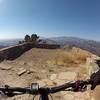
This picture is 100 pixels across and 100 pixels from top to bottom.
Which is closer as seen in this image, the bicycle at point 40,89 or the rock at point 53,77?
the bicycle at point 40,89

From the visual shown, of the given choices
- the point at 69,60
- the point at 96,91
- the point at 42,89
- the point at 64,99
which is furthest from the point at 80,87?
the point at 69,60

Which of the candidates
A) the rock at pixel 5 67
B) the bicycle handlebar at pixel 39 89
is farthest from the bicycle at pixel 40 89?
the rock at pixel 5 67

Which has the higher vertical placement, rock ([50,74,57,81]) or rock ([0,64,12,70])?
rock ([0,64,12,70])

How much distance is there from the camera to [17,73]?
6336 millimetres

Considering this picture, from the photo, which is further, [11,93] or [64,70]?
[64,70]

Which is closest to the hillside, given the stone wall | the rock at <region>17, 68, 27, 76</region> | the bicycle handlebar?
the rock at <region>17, 68, 27, 76</region>

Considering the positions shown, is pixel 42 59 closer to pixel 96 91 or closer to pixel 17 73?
pixel 17 73

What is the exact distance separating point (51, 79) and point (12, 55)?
14.2ft

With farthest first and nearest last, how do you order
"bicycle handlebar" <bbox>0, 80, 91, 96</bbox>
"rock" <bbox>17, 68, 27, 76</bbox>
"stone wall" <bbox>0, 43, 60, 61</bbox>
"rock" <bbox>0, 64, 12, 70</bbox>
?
"stone wall" <bbox>0, 43, 60, 61</bbox>, "rock" <bbox>0, 64, 12, 70</bbox>, "rock" <bbox>17, 68, 27, 76</bbox>, "bicycle handlebar" <bbox>0, 80, 91, 96</bbox>

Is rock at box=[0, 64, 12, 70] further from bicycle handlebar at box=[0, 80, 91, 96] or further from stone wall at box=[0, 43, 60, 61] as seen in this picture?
bicycle handlebar at box=[0, 80, 91, 96]

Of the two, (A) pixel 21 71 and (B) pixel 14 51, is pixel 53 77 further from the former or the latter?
(B) pixel 14 51

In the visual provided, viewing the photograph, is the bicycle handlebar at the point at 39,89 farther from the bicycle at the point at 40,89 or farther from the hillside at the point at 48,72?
the hillside at the point at 48,72

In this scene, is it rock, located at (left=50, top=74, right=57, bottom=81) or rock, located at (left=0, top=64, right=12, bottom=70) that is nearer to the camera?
rock, located at (left=50, top=74, right=57, bottom=81)

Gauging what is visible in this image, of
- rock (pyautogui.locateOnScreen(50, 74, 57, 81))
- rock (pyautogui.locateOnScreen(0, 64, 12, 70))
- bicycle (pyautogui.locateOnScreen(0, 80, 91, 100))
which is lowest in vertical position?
rock (pyautogui.locateOnScreen(50, 74, 57, 81))
